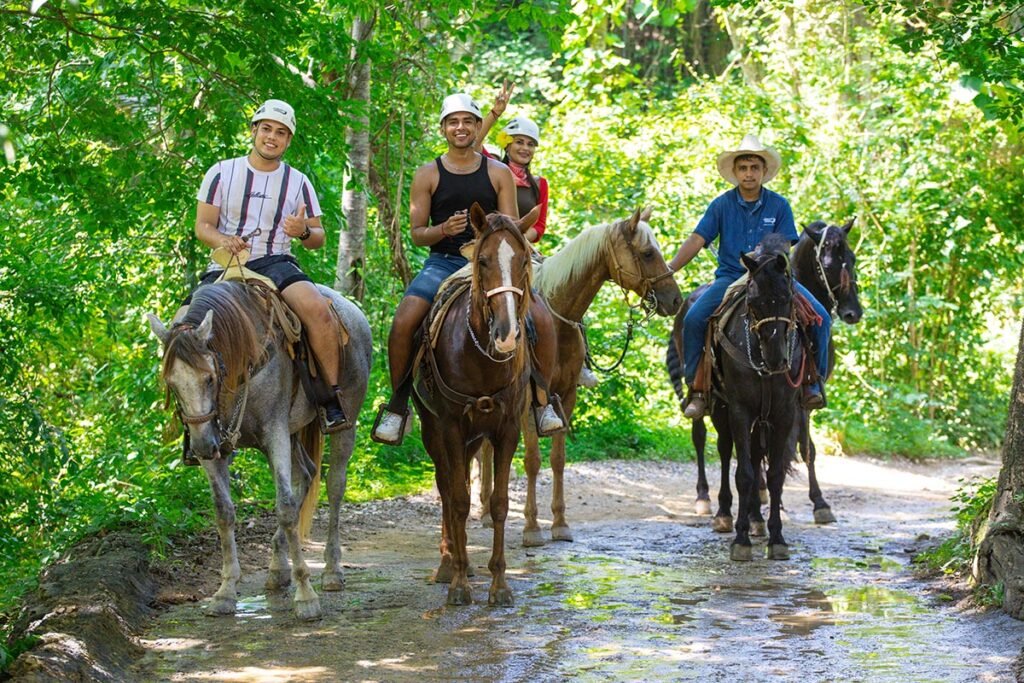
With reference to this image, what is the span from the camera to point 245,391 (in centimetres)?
704

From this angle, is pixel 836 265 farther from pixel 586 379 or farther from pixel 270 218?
pixel 270 218

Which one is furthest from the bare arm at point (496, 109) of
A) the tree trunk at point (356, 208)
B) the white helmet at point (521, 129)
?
the tree trunk at point (356, 208)

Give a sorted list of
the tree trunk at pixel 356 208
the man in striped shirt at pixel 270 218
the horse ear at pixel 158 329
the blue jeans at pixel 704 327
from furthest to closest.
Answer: the tree trunk at pixel 356 208 < the blue jeans at pixel 704 327 < the man in striped shirt at pixel 270 218 < the horse ear at pixel 158 329

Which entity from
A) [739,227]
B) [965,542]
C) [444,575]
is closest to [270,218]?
[444,575]

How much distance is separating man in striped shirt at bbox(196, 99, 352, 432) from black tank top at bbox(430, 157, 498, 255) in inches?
32.5

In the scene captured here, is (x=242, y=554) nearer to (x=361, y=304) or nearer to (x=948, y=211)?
(x=361, y=304)

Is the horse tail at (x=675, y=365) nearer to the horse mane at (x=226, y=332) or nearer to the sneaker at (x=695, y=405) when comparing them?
the sneaker at (x=695, y=405)

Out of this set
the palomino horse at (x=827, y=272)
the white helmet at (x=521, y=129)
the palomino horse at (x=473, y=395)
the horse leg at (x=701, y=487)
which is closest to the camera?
the palomino horse at (x=473, y=395)

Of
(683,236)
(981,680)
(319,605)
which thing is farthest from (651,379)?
(981,680)

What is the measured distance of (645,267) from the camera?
941 cm

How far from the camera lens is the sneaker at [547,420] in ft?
26.6

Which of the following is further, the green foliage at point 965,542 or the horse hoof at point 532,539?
the horse hoof at point 532,539

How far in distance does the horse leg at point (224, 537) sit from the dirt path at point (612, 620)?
0.38 feet

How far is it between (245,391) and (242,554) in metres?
2.33
